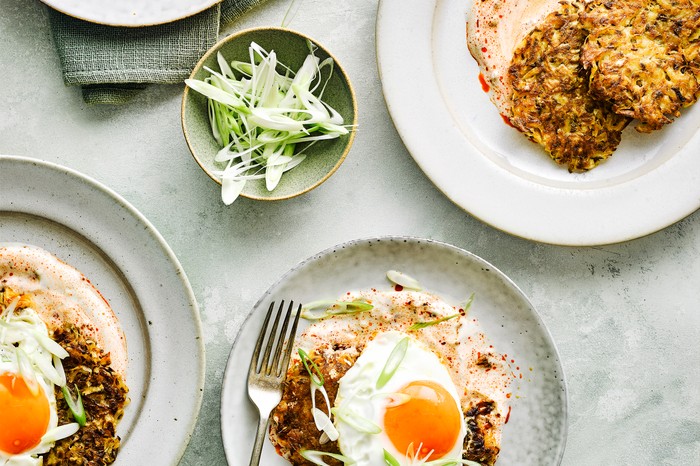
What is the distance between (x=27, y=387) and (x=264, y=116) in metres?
1.47

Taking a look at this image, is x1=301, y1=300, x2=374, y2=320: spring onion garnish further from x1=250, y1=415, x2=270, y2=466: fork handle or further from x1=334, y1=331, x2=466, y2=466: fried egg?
x1=250, y1=415, x2=270, y2=466: fork handle

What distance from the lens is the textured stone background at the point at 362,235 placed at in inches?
122

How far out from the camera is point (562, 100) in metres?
2.99

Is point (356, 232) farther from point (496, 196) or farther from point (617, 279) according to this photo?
point (617, 279)

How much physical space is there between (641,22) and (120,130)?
7.74ft

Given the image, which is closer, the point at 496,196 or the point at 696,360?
the point at 496,196

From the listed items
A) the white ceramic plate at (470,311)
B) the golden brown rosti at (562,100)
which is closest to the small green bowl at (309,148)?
the white ceramic plate at (470,311)

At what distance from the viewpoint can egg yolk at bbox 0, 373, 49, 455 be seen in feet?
8.82

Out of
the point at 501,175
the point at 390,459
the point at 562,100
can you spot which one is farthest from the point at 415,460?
the point at 562,100

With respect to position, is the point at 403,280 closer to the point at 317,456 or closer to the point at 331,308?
the point at 331,308

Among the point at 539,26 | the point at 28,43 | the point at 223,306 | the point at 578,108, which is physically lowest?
the point at 223,306

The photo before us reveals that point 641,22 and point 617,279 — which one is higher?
point 641,22

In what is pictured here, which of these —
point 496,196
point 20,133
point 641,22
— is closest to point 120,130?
point 20,133

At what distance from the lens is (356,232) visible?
314cm
